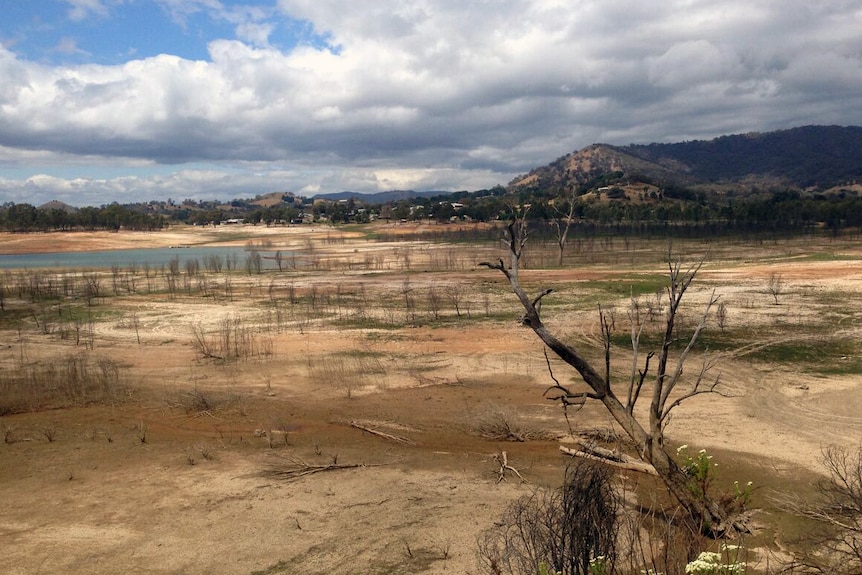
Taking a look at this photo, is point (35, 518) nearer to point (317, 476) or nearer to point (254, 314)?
point (317, 476)

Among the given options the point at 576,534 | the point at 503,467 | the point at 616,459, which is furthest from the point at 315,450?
the point at 576,534

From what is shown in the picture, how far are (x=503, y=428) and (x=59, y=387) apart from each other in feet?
35.4

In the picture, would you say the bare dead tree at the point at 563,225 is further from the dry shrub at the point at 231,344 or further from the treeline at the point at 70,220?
the treeline at the point at 70,220

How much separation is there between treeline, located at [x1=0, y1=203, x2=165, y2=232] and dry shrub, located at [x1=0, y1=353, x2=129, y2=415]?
107 meters

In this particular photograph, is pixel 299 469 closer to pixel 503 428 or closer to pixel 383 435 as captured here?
pixel 383 435

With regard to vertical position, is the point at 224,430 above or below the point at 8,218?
below

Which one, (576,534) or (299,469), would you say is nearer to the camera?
(576,534)

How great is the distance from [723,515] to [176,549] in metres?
7.03

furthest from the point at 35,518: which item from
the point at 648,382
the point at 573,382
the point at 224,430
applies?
the point at 648,382

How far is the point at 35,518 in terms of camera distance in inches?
360

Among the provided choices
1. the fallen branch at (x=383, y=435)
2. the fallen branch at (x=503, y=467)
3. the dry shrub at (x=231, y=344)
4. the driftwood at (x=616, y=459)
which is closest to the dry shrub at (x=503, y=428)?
the fallen branch at (x=503, y=467)

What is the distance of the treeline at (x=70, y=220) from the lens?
107319 mm

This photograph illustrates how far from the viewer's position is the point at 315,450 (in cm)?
1152

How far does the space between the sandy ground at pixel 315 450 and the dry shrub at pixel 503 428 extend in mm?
188
